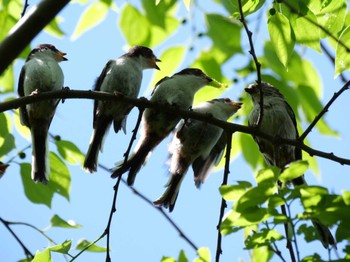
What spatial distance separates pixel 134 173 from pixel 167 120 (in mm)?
469

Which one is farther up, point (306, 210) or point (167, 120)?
point (167, 120)

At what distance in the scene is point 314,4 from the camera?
3.25 metres

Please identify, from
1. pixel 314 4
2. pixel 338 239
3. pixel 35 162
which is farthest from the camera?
pixel 35 162

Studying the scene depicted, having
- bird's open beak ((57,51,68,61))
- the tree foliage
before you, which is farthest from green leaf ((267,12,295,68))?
bird's open beak ((57,51,68,61))

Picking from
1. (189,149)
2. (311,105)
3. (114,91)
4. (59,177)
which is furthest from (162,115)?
(311,105)

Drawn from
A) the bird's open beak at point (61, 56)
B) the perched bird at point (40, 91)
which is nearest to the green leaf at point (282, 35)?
the perched bird at point (40, 91)

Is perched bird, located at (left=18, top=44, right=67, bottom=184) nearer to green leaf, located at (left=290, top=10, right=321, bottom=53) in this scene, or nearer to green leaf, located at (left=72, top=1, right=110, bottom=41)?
green leaf, located at (left=72, top=1, right=110, bottom=41)

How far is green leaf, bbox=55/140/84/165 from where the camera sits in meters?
4.16

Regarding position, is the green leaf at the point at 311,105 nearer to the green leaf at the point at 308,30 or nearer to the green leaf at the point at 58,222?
the green leaf at the point at 308,30

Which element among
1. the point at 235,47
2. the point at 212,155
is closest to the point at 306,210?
the point at 235,47

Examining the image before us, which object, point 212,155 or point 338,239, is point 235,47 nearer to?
point 212,155

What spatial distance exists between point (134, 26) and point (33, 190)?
130 cm

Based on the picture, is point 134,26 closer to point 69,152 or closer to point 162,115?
point 162,115

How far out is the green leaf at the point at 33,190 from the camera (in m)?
4.07
